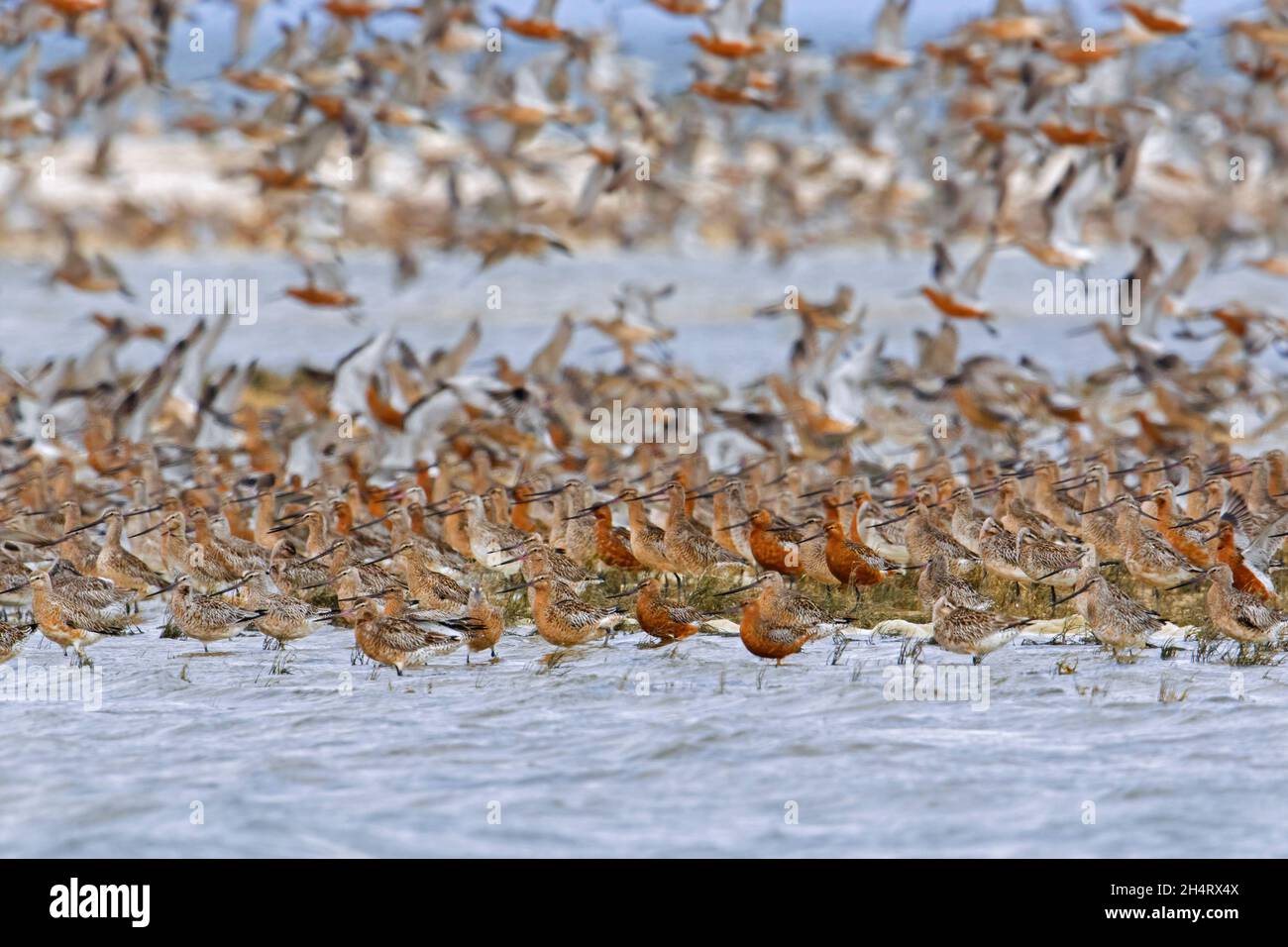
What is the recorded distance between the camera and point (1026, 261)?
118ft

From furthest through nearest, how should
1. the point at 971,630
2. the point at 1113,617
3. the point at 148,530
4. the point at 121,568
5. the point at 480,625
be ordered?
the point at 148,530, the point at 121,568, the point at 480,625, the point at 1113,617, the point at 971,630

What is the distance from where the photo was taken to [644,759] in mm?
7738

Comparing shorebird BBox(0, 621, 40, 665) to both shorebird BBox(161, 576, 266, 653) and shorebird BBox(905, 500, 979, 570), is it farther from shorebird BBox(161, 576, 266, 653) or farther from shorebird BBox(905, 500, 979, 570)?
shorebird BBox(905, 500, 979, 570)

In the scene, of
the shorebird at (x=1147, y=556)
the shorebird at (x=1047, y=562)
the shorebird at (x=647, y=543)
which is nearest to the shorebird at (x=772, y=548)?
the shorebird at (x=647, y=543)

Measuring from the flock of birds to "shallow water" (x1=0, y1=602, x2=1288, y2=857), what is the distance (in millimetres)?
273

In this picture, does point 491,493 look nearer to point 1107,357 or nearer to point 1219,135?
point 1107,357

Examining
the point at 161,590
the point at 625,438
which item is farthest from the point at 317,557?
the point at 625,438

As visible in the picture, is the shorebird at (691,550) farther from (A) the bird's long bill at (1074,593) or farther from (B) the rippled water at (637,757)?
(A) the bird's long bill at (1074,593)

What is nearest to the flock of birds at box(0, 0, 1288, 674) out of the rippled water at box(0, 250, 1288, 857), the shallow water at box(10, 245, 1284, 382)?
the rippled water at box(0, 250, 1288, 857)

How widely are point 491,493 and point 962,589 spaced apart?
321 centimetres

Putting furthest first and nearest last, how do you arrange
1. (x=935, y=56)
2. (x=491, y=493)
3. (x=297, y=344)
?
(x=297, y=344), (x=935, y=56), (x=491, y=493)

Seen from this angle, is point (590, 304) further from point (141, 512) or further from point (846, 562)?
point (846, 562)

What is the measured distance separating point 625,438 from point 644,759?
741cm
